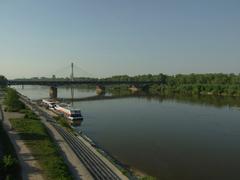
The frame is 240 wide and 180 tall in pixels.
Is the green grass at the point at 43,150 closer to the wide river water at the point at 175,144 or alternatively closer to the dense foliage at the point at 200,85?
the wide river water at the point at 175,144

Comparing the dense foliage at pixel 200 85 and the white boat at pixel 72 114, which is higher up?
the dense foliage at pixel 200 85

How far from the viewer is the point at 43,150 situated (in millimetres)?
19047

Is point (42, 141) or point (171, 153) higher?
point (42, 141)

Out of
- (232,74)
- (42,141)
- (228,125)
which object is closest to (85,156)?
(42,141)

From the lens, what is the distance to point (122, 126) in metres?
37.8

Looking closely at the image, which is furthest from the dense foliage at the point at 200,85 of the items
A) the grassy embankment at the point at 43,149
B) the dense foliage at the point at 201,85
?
the grassy embankment at the point at 43,149

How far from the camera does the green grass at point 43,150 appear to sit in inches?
593

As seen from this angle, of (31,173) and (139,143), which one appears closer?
(31,173)

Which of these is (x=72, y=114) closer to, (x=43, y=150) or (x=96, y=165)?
(x=43, y=150)

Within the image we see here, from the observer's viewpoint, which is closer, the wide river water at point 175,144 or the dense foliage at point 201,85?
the wide river water at point 175,144

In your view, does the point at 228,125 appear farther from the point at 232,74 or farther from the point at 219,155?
the point at 232,74

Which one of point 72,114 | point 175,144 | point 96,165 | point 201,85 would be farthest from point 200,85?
point 96,165

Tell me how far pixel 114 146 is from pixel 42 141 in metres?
7.63

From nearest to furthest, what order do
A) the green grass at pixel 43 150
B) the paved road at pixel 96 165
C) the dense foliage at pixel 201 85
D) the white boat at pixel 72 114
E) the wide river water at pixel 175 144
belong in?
the green grass at pixel 43 150 → the paved road at pixel 96 165 → the wide river water at pixel 175 144 → the white boat at pixel 72 114 → the dense foliage at pixel 201 85
